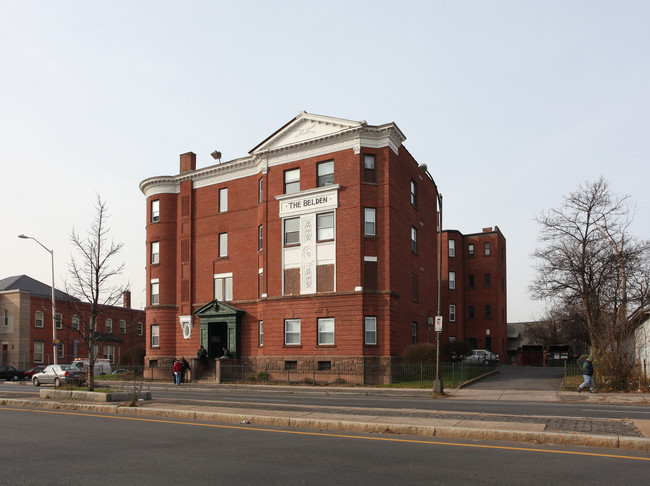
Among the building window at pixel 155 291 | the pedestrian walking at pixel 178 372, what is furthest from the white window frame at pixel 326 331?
the building window at pixel 155 291

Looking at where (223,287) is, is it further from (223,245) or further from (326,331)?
(326,331)

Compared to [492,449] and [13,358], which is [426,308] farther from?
[13,358]

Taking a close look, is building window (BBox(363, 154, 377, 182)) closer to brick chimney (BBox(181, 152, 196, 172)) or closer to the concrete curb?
brick chimney (BBox(181, 152, 196, 172))

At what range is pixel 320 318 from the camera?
35.6 meters

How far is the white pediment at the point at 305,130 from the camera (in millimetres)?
35938

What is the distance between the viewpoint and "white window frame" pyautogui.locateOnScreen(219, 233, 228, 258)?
42781 mm

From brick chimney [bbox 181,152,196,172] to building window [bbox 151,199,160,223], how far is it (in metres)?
3.35

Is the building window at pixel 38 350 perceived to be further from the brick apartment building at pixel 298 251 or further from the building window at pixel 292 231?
the building window at pixel 292 231

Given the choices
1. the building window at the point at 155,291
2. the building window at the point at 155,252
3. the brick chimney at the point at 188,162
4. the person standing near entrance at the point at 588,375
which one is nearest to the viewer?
the person standing near entrance at the point at 588,375

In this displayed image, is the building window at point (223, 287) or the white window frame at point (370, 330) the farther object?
the building window at point (223, 287)

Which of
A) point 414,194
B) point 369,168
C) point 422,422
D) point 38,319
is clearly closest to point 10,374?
point 38,319

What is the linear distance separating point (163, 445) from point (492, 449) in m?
5.89

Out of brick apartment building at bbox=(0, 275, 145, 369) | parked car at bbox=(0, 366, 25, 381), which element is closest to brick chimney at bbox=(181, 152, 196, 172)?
brick apartment building at bbox=(0, 275, 145, 369)

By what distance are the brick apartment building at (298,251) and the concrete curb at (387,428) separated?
1908 cm
